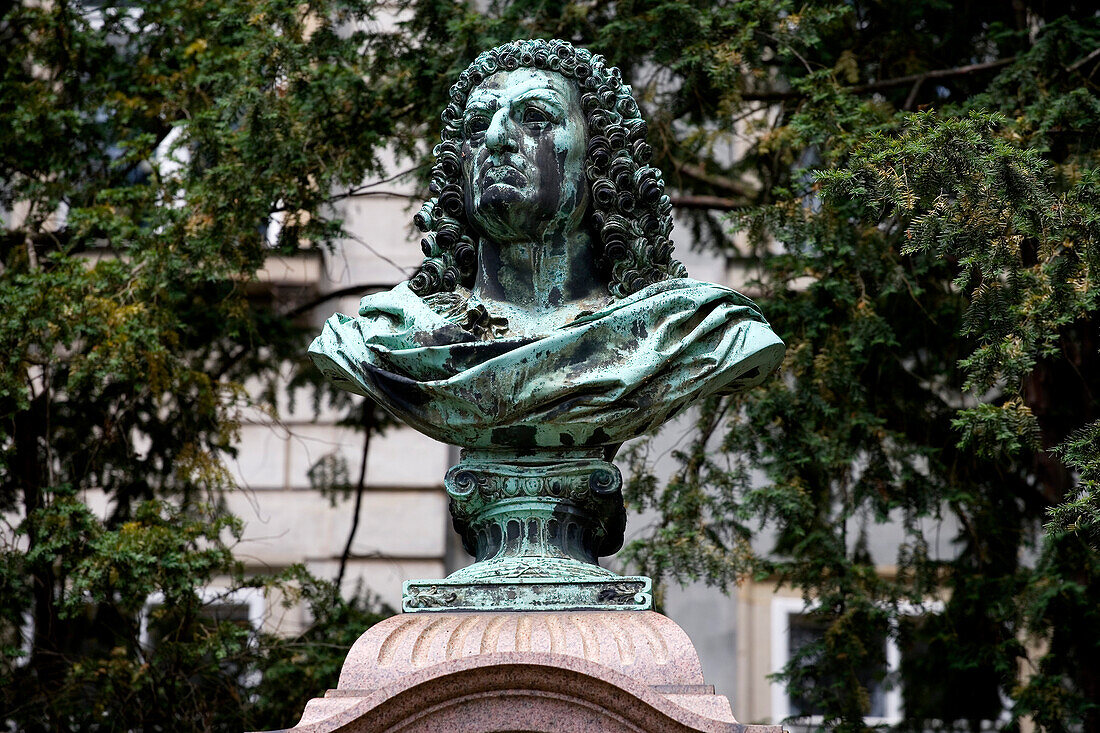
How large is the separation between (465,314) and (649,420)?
2.11ft

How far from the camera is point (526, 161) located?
5.67 m

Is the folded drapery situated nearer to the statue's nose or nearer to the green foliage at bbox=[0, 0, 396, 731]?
the statue's nose

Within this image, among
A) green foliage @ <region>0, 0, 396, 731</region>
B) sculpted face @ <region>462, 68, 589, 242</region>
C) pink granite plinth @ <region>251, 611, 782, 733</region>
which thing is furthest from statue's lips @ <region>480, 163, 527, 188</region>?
green foliage @ <region>0, 0, 396, 731</region>

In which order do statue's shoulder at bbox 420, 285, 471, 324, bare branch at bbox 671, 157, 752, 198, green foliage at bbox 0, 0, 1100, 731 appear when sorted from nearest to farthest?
statue's shoulder at bbox 420, 285, 471, 324 → green foliage at bbox 0, 0, 1100, 731 → bare branch at bbox 671, 157, 752, 198

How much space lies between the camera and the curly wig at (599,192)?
18.9ft

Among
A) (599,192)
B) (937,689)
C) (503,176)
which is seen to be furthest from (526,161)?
(937,689)

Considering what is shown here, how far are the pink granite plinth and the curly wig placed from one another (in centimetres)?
126

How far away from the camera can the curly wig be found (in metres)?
5.75

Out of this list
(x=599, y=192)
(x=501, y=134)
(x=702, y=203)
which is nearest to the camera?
(x=501, y=134)

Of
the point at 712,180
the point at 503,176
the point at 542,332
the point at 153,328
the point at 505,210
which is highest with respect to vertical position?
the point at 712,180

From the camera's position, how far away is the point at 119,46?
11.1 m

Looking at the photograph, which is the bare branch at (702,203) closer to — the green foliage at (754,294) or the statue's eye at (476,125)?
the green foliage at (754,294)

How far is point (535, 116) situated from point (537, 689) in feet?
6.26

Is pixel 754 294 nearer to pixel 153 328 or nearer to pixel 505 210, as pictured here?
pixel 153 328
